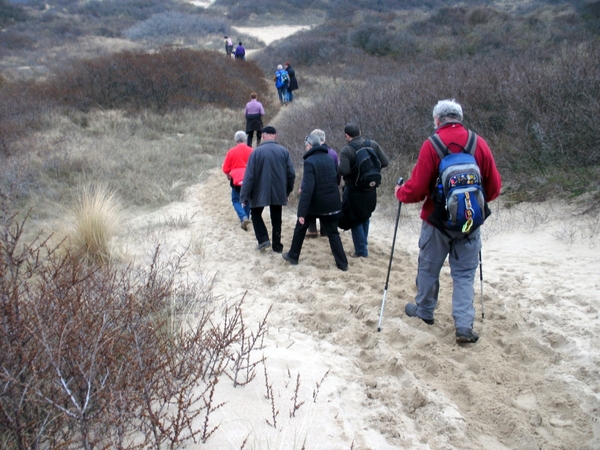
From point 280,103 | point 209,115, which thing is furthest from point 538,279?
point 280,103

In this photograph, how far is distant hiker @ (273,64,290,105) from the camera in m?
15.9

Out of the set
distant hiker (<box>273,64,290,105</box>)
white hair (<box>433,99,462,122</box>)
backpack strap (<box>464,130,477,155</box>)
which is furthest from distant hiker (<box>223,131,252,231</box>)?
distant hiker (<box>273,64,290,105</box>)

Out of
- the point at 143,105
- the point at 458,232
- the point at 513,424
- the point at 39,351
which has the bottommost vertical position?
the point at 513,424

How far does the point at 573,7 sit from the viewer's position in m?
27.4

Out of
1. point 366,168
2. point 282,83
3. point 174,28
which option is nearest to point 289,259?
point 366,168

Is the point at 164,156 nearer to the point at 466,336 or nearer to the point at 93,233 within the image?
the point at 93,233

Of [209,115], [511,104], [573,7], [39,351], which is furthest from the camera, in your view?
[573,7]

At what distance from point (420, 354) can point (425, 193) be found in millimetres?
1209

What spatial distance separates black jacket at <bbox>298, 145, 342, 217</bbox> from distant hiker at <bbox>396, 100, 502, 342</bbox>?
1505mm

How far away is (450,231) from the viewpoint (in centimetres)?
351

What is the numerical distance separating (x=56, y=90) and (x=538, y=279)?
1414cm

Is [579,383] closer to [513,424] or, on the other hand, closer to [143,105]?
[513,424]

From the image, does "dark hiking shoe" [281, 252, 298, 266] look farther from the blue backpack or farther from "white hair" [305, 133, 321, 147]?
the blue backpack

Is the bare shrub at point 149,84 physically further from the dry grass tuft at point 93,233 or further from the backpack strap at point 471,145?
the backpack strap at point 471,145
